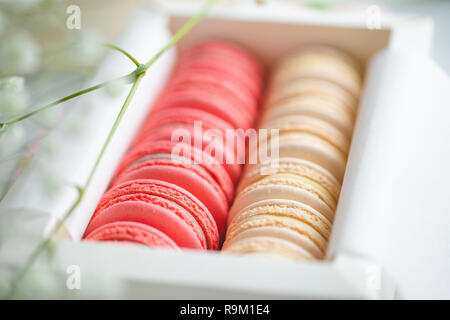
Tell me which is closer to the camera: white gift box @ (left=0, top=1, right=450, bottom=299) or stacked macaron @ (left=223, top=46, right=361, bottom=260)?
white gift box @ (left=0, top=1, right=450, bottom=299)

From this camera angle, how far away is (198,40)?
1.22 metres

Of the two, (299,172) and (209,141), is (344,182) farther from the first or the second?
(209,141)

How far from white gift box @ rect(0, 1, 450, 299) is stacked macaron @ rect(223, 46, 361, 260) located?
0.13 ft

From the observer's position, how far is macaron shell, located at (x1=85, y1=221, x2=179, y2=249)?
72 centimetres

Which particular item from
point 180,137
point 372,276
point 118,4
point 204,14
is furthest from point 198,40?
point 372,276

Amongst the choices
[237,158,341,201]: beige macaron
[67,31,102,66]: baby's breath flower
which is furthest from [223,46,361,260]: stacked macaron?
[67,31,102,66]: baby's breath flower

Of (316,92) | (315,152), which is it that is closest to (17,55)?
(315,152)

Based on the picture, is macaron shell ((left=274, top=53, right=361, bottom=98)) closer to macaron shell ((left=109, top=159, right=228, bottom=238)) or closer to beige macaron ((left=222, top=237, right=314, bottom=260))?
macaron shell ((left=109, top=159, right=228, bottom=238))

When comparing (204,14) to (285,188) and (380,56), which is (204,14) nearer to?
(380,56)

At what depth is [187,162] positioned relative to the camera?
0.85 m

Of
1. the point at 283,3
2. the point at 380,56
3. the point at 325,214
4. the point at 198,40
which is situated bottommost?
the point at 325,214
